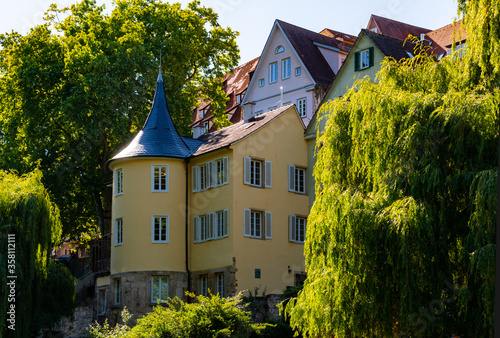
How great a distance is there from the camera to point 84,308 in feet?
134

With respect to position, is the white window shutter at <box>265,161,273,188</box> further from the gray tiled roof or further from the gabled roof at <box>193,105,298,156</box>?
the gray tiled roof

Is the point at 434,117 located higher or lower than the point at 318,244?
higher

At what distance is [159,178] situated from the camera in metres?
37.7

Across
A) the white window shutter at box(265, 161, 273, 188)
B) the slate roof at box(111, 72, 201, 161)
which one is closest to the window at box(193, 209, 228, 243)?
the white window shutter at box(265, 161, 273, 188)

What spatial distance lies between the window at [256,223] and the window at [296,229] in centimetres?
116

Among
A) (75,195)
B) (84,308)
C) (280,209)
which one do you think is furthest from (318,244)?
(75,195)

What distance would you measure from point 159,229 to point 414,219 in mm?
20245

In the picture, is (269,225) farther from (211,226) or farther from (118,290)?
(118,290)

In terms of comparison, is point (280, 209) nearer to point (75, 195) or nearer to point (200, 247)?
point (200, 247)

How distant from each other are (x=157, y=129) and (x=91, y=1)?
38.1 feet

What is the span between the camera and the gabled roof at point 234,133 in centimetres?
3685

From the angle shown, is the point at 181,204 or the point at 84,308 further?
the point at 84,308

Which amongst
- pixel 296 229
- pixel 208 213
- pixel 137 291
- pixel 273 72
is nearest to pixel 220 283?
pixel 208 213

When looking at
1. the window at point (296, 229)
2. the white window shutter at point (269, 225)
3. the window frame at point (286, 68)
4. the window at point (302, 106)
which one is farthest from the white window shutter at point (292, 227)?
the window frame at point (286, 68)
